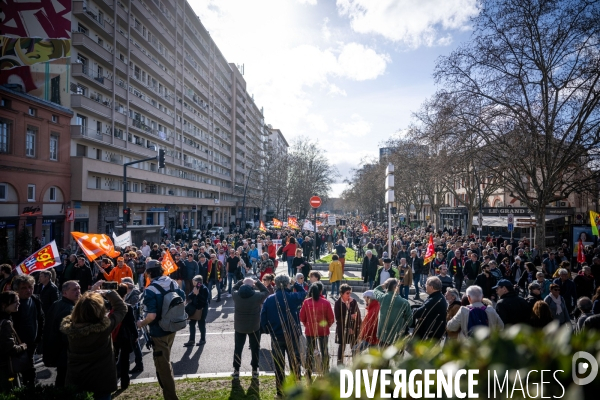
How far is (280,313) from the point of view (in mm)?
6098

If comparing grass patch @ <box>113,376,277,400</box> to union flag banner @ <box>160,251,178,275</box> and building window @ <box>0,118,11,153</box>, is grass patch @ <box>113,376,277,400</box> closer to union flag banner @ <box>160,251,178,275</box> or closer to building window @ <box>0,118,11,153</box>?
union flag banner @ <box>160,251,178,275</box>

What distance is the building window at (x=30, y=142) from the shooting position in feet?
81.7

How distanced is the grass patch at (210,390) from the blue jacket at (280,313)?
86 cm

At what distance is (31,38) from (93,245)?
18566 mm

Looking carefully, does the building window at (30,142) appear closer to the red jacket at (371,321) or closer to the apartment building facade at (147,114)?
the apartment building facade at (147,114)

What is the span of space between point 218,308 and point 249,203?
7016 centimetres

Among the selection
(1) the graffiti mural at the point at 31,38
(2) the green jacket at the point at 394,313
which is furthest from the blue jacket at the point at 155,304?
(1) the graffiti mural at the point at 31,38

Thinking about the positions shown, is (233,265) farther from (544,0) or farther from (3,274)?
(544,0)

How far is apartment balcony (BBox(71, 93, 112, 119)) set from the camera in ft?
95.6

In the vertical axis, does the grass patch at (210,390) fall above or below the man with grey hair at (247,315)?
below

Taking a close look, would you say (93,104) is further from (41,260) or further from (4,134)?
(41,260)

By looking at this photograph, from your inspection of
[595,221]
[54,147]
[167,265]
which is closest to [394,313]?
[167,265]

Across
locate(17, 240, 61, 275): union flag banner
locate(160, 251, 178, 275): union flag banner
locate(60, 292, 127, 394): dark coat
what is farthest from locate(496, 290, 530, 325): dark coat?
locate(17, 240, 61, 275): union flag banner

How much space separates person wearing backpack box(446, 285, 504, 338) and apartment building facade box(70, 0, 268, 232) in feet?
99.2
